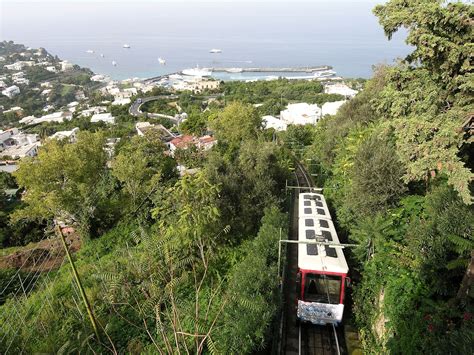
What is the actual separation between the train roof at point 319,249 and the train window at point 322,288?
0.75ft

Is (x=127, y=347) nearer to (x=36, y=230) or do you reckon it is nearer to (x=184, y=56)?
(x=36, y=230)

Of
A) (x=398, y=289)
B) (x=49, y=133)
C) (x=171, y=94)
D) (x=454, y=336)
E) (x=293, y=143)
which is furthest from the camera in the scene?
(x=171, y=94)

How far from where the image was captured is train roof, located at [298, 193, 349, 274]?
277 inches

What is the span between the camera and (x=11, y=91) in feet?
303

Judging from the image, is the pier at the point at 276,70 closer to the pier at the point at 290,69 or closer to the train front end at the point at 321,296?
the pier at the point at 290,69

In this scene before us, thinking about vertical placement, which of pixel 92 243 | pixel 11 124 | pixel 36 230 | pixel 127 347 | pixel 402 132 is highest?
pixel 402 132

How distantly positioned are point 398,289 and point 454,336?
5.40 ft

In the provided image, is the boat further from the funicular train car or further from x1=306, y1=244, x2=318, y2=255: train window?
the funicular train car

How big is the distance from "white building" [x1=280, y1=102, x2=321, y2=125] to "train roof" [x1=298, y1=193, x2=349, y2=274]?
29.9 meters

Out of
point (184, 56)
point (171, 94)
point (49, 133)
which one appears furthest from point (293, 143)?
point (184, 56)

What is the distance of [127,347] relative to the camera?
23.6 feet

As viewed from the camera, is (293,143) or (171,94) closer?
(293,143)

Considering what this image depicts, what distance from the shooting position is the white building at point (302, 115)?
38.8m

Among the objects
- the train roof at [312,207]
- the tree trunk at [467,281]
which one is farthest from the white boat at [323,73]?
the tree trunk at [467,281]
